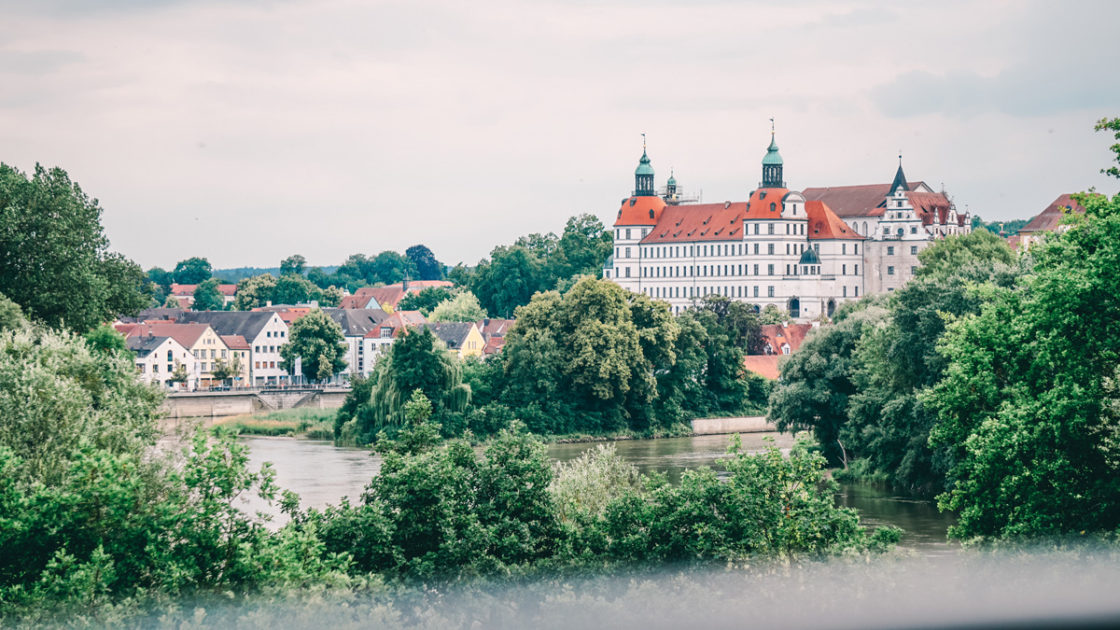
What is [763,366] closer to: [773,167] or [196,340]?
[196,340]

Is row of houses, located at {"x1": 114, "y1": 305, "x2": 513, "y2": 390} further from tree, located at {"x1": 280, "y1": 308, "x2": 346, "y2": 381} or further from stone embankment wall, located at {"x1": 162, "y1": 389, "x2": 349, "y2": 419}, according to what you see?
stone embankment wall, located at {"x1": 162, "y1": 389, "x2": 349, "y2": 419}

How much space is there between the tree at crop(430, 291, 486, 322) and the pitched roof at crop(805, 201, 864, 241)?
30.6 metres

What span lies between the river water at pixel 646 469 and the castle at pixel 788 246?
60.8 meters

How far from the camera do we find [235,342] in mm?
91438

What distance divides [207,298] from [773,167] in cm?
6703

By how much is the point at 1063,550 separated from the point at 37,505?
11.6 metres

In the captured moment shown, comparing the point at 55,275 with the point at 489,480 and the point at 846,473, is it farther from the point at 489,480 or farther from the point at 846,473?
the point at 489,480

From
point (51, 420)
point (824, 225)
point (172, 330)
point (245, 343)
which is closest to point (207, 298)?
point (245, 343)

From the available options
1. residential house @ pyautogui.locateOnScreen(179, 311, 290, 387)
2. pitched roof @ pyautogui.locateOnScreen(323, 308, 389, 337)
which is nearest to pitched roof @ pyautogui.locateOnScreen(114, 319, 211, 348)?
residential house @ pyautogui.locateOnScreen(179, 311, 290, 387)

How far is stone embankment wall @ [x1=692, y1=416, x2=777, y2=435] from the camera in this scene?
64125 millimetres

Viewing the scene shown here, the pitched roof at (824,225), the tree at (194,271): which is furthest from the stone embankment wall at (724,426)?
the tree at (194,271)

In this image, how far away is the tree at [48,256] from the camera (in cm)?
3966

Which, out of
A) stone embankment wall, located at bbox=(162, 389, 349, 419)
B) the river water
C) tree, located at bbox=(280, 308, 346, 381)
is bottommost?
the river water

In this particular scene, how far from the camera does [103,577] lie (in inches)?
552
